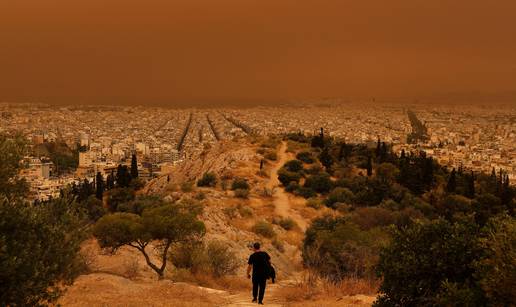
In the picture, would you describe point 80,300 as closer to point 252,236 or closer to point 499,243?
point 499,243

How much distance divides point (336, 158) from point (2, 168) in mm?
33202

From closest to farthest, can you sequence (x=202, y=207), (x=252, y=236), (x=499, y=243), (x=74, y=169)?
(x=499, y=243) < (x=252, y=236) < (x=202, y=207) < (x=74, y=169)

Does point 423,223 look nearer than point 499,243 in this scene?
No

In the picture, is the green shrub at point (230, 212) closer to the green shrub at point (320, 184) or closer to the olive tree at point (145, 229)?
the olive tree at point (145, 229)

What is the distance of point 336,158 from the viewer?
3788cm

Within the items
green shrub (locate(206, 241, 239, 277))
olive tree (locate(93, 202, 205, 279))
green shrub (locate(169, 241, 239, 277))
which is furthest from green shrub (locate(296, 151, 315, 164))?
olive tree (locate(93, 202, 205, 279))

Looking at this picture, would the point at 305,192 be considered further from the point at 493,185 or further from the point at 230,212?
the point at 493,185

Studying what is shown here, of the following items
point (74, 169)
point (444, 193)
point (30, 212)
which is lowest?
point (74, 169)

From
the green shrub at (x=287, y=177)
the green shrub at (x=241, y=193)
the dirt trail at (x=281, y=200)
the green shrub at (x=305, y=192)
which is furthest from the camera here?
the green shrub at (x=287, y=177)

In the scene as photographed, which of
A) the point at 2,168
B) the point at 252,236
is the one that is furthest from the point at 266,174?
the point at 2,168

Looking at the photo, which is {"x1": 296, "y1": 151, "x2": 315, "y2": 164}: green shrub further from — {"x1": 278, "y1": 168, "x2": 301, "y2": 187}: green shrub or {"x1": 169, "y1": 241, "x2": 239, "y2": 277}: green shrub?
{"x1": 169, "y1": 241, "x2": 239, "y2": 277}: green shrub

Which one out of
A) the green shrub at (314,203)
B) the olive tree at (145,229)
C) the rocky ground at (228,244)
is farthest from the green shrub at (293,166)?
the olive tree at (145,229)

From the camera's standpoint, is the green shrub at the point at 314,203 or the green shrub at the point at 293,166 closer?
the green shrub at the point at 314,203

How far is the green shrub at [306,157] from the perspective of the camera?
118 ft
